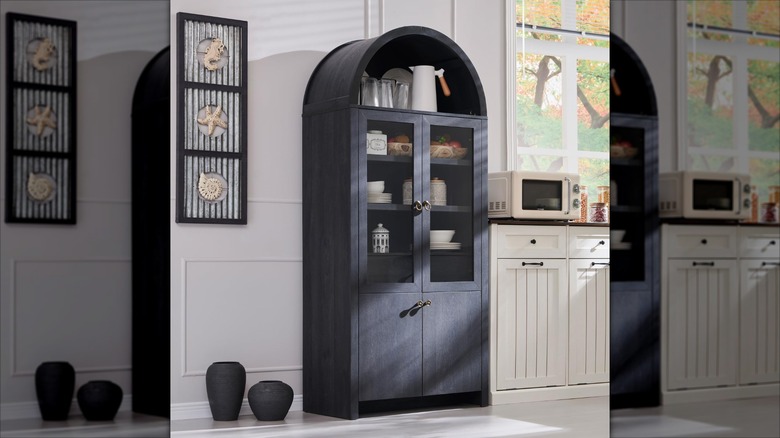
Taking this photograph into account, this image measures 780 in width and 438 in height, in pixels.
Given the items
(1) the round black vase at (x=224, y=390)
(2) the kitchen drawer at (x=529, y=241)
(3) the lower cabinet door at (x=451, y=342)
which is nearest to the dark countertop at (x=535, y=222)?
(2) the kitchen drawer at (x=529, y=241)

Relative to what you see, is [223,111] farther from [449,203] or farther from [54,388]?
[54,388]

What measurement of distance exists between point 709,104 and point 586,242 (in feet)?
15.3

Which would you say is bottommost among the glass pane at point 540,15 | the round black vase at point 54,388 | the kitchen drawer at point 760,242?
the round black vase at point 54,388

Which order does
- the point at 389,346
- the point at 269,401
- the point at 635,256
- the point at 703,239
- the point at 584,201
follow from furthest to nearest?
the point at 584,201 < the point at 389,346 < the point at 269,401 < the point at 635,256 < the point at 703,239

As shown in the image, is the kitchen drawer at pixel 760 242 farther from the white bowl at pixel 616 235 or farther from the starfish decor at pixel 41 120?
the starfish decor at pixel 41 120

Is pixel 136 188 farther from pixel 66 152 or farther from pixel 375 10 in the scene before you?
pixel 375 10

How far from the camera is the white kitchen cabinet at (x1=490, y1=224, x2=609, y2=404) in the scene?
17.0ft

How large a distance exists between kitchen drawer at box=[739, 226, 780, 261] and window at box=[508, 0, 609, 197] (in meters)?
5.01

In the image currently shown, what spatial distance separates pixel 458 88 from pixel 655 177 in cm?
427

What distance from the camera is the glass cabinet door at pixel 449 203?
4.87 meters

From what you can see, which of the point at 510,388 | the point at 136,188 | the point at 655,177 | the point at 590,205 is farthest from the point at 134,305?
the point at 590,205

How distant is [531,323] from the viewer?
5297mm

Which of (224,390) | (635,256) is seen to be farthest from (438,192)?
(635,256)

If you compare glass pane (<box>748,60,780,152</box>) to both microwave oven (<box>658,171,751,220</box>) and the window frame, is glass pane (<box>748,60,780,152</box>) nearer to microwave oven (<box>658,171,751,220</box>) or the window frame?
microwave oven (<box>658,171,751,220</box>)
